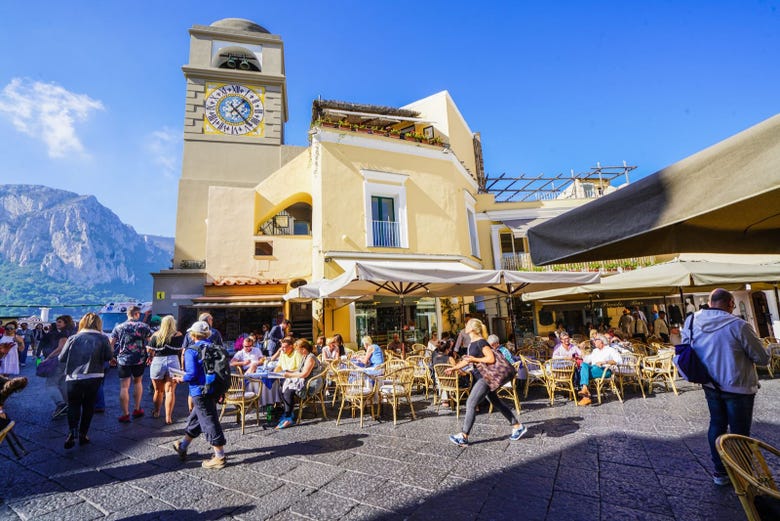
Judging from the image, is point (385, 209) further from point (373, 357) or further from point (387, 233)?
point (373, 357)

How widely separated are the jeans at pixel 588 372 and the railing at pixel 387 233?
689cm

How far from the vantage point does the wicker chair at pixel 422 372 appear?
6.37m

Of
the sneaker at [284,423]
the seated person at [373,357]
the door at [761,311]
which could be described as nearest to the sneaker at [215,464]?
the sneaker at [284,423]

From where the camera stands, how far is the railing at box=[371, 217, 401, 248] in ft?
38.9

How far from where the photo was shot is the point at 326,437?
4480 mm

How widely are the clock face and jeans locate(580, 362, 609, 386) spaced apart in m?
16.1

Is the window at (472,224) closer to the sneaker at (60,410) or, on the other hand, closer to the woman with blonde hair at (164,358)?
the woman with blonde hair at (164,358)

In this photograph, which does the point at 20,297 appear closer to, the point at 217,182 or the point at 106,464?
the point at 217,182

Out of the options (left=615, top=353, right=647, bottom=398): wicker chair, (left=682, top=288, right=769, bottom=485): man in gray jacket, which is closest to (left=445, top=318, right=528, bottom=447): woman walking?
(left=682, top=288, right=769, bottom=485): man in gray jacket

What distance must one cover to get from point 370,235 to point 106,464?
8.54m

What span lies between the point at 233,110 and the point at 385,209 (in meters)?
9.71

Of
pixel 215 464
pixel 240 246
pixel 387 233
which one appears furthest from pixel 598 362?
pixel 240 246

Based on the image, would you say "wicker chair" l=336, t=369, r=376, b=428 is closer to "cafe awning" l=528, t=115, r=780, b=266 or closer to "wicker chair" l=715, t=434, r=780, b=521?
"cafe awning" l=528, t=115, r=780, b=266

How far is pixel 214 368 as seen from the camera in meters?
3.69
